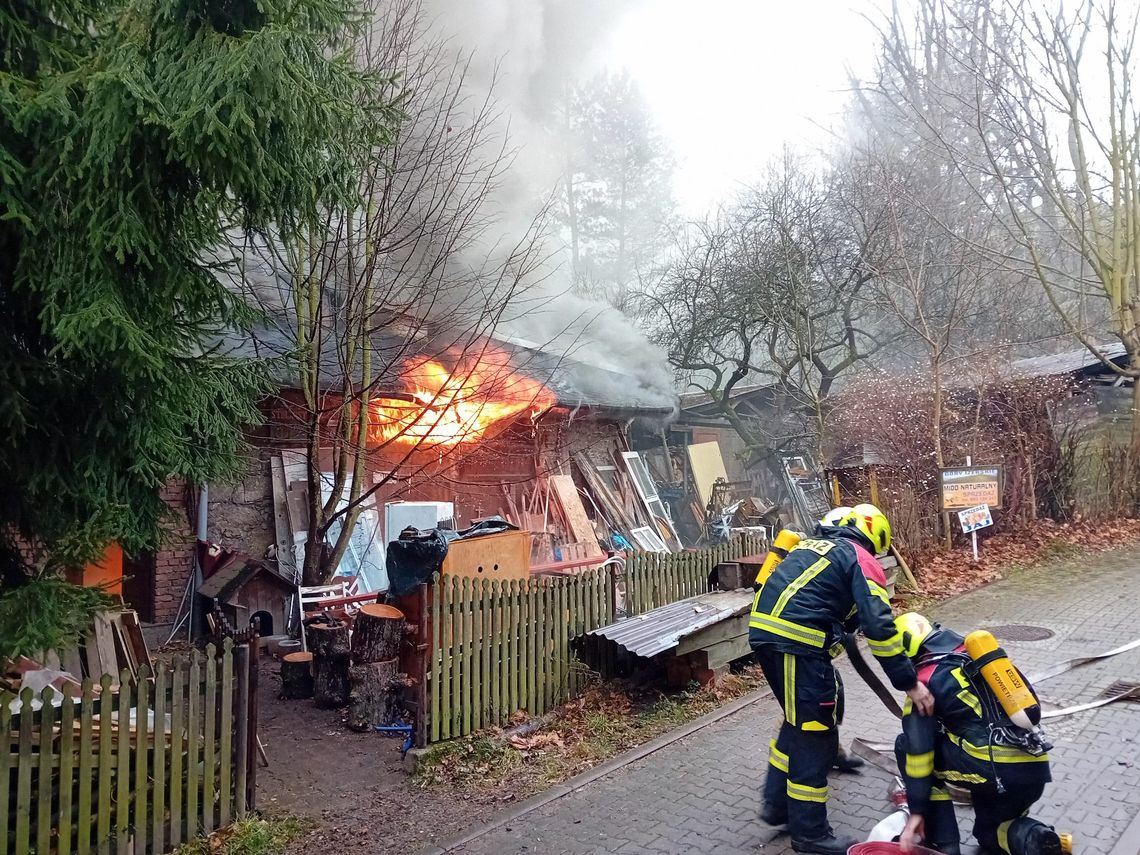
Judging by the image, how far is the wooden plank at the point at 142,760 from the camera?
3.71m

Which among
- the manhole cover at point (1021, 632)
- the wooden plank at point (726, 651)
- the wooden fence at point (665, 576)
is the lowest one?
the manhole cover at point (1021, 632)

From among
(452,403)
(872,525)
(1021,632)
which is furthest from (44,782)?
(1021,632)

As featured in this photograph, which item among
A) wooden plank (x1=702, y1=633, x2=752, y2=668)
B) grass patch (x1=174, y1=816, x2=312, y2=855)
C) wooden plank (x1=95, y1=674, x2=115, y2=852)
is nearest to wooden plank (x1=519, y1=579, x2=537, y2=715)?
wooden plank (x1=702, y1=633, x2=752, y2=668)

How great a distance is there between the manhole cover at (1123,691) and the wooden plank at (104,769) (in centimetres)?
606

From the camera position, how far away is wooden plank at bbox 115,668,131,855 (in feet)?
11.9

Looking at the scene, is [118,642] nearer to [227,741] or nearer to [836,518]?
[227,741]

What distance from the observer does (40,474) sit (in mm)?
3479

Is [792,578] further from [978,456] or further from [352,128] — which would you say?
[978,456]

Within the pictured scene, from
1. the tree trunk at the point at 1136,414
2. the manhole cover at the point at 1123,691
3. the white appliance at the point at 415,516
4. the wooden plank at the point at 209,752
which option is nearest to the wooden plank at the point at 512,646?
the wooden plank at the point at 209,752

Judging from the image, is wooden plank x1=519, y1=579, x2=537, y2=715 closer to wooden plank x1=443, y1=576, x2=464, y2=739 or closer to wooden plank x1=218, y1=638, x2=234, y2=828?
wooden plank x1=443, y1=576, x2=464, y2=739

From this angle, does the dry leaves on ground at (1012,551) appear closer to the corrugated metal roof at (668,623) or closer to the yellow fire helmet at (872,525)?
the corrugated metal roof at (668,623)

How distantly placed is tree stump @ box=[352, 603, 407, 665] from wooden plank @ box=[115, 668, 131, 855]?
2.23 m

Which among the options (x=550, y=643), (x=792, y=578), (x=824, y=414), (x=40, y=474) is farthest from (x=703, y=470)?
(x=40, y=474)

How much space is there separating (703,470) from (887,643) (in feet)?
44.3
